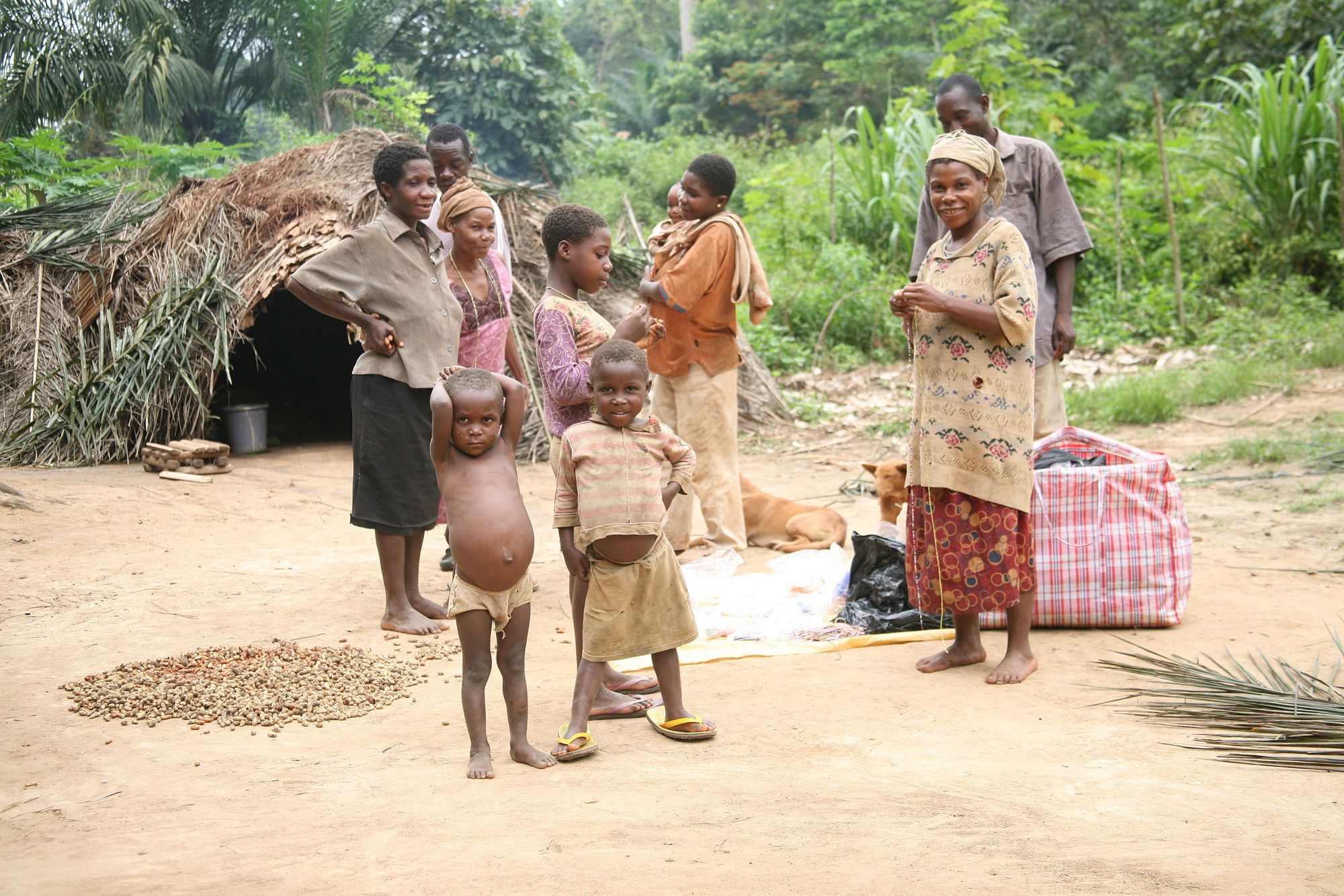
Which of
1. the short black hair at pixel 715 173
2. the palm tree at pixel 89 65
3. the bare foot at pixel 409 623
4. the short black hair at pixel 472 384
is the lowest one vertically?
the bare foot at pixel 409 623

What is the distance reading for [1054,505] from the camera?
4074mm

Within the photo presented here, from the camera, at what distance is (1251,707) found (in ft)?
9.52

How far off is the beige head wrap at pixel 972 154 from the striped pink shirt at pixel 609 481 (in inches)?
51.7

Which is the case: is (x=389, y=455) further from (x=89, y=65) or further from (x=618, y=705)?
(x=89, y=65)

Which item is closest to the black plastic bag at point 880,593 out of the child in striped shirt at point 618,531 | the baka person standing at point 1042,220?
the baka person standing at point 1042,220

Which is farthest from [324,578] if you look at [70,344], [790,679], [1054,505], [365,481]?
[70,344]

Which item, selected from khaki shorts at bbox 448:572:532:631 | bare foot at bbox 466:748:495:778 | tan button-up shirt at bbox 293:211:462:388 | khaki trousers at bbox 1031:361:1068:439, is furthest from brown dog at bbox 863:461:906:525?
bare foot at bbox 466:748:495:778

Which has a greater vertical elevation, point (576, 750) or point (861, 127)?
point (861, 127)

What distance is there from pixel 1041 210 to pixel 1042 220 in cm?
4

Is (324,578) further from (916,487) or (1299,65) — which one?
(1299,65)

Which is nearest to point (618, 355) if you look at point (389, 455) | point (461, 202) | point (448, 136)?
point (461, 202)

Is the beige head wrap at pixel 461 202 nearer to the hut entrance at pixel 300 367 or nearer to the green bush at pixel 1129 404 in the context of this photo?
the green bush at pixel 1129 404

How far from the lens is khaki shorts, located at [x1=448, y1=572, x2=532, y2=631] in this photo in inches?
109

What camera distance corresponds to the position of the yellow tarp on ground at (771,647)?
12.8 ft
